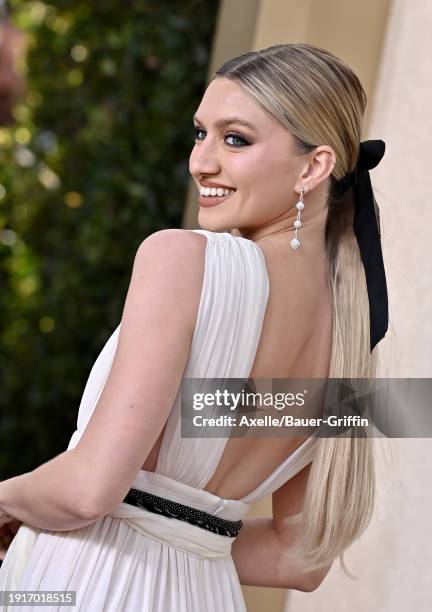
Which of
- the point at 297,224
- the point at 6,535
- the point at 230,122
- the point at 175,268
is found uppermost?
the point at 230,122

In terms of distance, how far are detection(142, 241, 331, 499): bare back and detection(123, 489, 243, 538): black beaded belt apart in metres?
0.04

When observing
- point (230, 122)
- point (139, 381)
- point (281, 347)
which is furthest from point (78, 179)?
point (139, 381)

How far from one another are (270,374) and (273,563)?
19.9 inches

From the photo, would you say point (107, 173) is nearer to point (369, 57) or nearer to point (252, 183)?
point (369, 57)

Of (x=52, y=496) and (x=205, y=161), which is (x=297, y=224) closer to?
(x=205, y=161)

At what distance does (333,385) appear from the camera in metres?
1.57

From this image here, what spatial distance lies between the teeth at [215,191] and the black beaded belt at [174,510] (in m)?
0.49

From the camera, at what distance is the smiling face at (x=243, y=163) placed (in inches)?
58.4

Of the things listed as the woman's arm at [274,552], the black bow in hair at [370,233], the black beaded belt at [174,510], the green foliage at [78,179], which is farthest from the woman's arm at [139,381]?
the green foliage at [78,179]

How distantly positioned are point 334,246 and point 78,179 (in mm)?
3601

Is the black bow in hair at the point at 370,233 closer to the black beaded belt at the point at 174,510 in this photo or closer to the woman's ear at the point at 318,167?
the woman's ear at the point at 318,167

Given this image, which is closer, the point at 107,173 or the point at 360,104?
the point at 360,104

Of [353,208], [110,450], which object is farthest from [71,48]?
[110,450]

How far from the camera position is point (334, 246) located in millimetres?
1618
